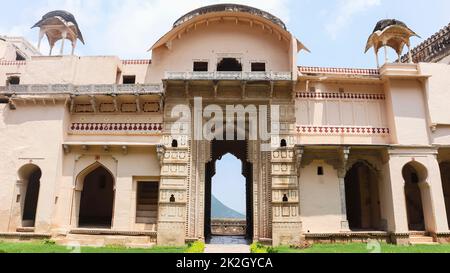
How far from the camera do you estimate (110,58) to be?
16438 millimetres

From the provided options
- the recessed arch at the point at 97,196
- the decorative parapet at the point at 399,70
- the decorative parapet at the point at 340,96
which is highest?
the decorative parapet at the point at 399,70

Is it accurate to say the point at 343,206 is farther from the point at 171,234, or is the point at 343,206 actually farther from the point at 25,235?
the point at 25,235

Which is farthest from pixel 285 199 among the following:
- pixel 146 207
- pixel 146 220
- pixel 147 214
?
pixel 146 207

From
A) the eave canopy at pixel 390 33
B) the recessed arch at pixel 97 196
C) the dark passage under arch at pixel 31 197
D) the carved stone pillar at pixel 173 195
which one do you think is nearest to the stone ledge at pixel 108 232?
the carved stone pillar at pixel 173 195

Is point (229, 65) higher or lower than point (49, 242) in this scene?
higher

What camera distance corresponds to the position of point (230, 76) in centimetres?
1489

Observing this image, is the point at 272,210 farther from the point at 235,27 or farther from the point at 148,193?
the point at 235,27

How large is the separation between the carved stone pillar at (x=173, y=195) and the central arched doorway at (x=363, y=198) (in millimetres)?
8379

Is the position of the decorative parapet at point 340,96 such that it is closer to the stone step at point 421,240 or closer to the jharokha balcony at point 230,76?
the jharokha balcony at point 230,76

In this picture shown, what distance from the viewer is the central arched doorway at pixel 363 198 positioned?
16.9 meters

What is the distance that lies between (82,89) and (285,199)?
10090mm

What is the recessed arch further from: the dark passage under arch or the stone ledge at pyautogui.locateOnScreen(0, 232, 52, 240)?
the stone ledge at pyautogui.locateOnScreen(0, 232, 52, 240)

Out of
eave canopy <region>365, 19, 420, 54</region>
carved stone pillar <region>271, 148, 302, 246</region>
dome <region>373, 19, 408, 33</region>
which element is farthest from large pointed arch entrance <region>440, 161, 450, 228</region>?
carved stone pillar <region>271, 148, 302, 246</region>
